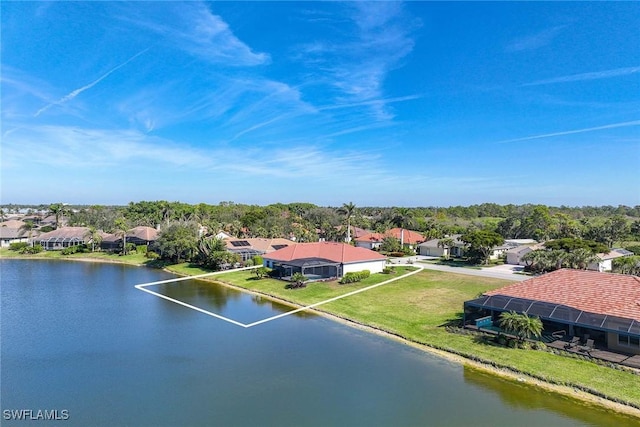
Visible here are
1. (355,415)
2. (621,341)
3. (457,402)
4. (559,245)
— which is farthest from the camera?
(559,245)

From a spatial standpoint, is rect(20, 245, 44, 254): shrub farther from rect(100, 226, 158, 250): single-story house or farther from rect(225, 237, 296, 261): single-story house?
rect(225, 237, 296, 261): single-story house

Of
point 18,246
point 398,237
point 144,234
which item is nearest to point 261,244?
point 398,237

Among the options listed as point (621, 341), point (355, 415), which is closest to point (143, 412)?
point (355, 415)

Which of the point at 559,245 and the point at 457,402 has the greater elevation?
the point at 559,245

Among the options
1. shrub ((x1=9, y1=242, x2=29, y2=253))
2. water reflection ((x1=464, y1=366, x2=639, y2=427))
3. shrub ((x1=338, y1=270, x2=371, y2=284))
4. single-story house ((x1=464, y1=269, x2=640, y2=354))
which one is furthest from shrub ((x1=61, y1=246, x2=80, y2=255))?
water reflection ((x1=464, y1=366, x2=639, y2=427))

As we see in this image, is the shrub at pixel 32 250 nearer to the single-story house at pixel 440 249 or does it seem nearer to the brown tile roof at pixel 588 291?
the single-story house at pixel 440 249

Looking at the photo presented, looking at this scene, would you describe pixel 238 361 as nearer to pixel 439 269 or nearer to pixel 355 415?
pixel 355 415

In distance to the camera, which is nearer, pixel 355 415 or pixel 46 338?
pixel 355 415
